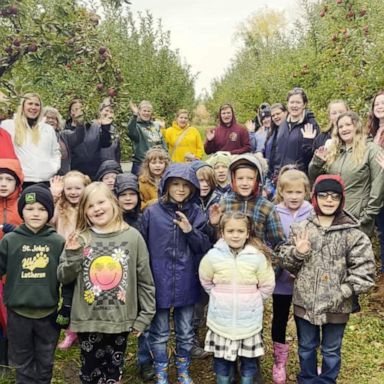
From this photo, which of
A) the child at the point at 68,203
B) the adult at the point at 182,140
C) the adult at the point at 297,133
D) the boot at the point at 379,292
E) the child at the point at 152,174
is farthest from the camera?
the adult at the point at 182,140

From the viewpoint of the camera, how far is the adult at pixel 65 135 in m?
5.77

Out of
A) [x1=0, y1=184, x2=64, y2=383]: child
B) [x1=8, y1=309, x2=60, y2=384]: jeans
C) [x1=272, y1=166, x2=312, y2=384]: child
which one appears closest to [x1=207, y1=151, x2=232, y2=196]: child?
[x1=272, y1=166, x2=312, y2=384]: child

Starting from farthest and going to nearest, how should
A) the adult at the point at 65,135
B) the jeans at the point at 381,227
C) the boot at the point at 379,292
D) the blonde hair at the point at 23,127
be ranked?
the adult at the point at 65,135
the boot at the point at 379,292
the jeans at the point at 381,227
the blonde hair at the point at 23,127

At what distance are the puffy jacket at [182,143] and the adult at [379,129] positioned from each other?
3.38 m

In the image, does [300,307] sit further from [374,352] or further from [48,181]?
[48,181]

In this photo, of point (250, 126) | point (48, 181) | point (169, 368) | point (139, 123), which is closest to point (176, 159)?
point (139, 123)

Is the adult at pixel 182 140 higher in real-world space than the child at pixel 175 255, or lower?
higher

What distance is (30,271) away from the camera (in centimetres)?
307

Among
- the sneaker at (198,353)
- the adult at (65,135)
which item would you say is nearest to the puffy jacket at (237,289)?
the sneaker at (198,353)

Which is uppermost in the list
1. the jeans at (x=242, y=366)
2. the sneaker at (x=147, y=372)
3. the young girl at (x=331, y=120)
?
the young girl at (x=331, y=120)

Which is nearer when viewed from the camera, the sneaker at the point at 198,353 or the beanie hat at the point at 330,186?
the beanie hat at the point at 330,186

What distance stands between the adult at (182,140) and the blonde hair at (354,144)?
3.53m

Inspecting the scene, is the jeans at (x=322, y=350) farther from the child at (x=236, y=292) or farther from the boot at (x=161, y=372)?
the boot at (x=161, y=372)

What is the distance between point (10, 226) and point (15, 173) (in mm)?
388
